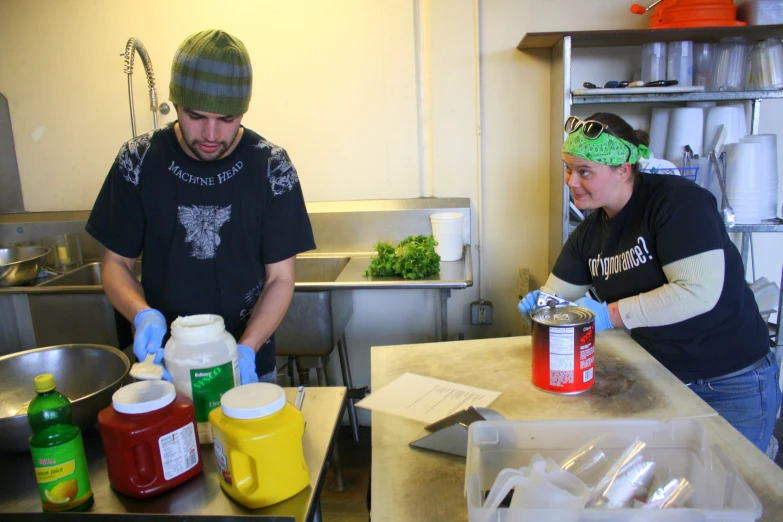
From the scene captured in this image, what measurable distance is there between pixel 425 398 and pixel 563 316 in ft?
1.12

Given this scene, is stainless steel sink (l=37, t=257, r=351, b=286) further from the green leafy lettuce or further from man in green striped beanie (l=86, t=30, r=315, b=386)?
man in green striped beanie (l=86, t=30, r=315, b=386)

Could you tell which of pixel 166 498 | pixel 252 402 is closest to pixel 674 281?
pixel 252 402

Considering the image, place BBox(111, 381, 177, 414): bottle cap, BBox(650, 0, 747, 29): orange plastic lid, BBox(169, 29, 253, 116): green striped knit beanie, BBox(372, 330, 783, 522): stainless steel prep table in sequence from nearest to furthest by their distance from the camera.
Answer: BBox(111, 381, 177, 414): bottle cap → BBox(372, 330, 783, 522): stainless steel prep table → BBox(169, 29, 253, 116): green striped knit beanie → BBox(650, 0, 747, 29): orange plastic lid

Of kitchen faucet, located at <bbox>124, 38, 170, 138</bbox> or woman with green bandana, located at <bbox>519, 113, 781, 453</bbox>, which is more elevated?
kitchen faucet, located at <bbox>124, 38, 170, 138</bbox>

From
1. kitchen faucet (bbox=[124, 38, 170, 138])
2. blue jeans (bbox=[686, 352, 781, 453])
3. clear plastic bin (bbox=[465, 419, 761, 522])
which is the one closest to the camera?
clear plastic bin (bbox=[465, 419, 761, 522])

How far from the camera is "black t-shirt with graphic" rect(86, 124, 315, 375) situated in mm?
1501

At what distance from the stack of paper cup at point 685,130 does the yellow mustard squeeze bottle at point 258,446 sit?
7.38ft

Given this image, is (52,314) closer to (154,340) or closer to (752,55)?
(154,340)

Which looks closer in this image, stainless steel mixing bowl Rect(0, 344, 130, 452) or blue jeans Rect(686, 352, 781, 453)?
stainless steel mixing bowl Rect(0, 344, 130, 452)

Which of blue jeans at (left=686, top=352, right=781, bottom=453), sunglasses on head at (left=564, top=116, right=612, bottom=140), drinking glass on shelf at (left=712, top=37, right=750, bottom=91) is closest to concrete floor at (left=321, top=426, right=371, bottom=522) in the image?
blue jeans at (left=686, top=352, right=781, bottom=453)

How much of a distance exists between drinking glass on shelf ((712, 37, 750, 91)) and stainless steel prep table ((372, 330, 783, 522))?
56.0 inches

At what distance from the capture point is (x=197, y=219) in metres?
1.50

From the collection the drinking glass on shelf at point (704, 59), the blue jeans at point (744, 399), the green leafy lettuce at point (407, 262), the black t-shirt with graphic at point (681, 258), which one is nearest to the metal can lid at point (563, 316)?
the black t-shirt with graphic at point (681, 258)

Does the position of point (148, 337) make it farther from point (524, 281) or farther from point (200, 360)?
point (524, 281)
